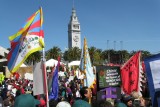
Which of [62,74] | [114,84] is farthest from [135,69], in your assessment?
[62,74]

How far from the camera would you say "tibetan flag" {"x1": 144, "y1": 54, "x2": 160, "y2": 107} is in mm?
4598

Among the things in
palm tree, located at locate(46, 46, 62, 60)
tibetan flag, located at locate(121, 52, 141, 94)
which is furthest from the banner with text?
palm tree, located at locate(46, 46, 62, 60)

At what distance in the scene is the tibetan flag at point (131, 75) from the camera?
9.52 meters

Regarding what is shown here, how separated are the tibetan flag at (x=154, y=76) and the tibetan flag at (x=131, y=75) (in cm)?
467

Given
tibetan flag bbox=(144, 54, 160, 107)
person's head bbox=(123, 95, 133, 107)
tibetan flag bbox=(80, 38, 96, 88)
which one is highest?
tibetan flag bbox=(80, 38, 96, 88)

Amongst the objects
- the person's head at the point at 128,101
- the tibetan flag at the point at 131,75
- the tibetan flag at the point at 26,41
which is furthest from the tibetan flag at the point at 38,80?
the tibetan flag at the point at 131,75

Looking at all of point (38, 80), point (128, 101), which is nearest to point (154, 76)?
point (128, 101)

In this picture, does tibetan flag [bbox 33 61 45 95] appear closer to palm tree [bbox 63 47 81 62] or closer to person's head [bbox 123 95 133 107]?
person's head [bbox 123 95 133 107]

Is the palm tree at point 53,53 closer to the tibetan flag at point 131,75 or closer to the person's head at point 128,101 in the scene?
the tibetan flag at point 131,75

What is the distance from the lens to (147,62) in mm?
4734

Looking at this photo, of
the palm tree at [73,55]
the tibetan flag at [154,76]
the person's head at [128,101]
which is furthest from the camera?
the palm tree at [73,55]

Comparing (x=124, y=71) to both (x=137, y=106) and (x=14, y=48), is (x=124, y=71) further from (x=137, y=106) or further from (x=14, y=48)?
(x=14, y=48)

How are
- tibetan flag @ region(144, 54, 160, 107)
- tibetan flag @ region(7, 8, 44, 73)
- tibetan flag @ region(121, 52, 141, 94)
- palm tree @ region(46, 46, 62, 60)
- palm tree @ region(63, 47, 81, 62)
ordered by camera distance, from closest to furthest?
tibetan flag @ region(144, 54, 160, 107), tibetan flag @ region(7, 8, 44, 73), tibetan flag @ region(121, 52, 141, 94), palm tree @ region(46, 46, 62, 60), palm tree @ region(63, 47, 81, 62)

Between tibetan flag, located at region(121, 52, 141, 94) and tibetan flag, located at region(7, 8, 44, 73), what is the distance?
9.24 ft
